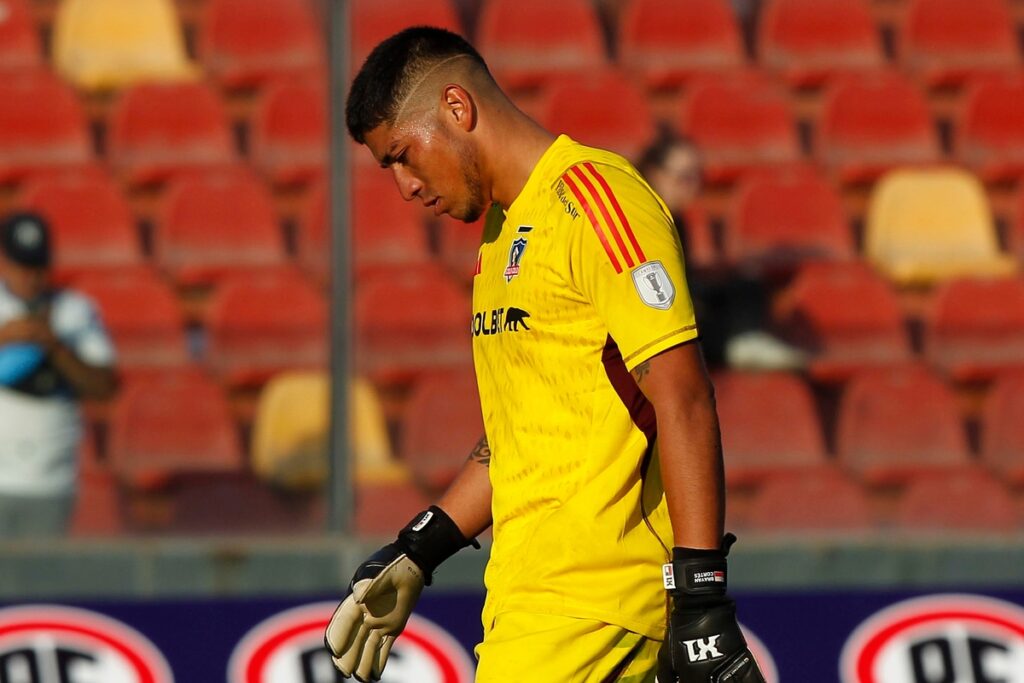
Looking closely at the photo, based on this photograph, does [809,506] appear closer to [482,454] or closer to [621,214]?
[482,454]

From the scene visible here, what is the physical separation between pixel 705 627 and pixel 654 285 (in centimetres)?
52

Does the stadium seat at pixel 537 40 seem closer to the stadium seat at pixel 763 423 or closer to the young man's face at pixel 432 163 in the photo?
the stadium seat at pixel 763 423

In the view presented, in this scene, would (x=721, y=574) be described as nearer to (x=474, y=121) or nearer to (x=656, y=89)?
(x=474, y=121)

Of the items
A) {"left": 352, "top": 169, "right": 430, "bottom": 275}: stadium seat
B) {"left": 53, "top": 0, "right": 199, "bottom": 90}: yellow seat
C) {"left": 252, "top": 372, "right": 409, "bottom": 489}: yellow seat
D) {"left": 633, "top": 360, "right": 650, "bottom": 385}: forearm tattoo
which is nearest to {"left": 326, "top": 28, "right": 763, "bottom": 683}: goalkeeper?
{"left": 633, "top": 360, "right": 650, "bottom": 385}: forearm tattoo

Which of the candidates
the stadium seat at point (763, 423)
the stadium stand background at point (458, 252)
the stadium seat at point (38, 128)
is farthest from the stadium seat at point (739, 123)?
the stadium seat at point (38, 128)

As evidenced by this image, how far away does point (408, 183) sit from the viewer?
115 inches

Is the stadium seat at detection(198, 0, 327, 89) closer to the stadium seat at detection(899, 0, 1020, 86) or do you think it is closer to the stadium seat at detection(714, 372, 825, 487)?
the stadium seat at detection(714, 372, 825, 487)

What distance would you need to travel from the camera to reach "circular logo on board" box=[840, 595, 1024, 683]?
506cm

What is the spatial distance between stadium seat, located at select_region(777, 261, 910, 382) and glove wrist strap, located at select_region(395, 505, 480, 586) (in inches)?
113

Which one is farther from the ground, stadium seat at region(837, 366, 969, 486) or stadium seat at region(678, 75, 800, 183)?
stadium seat at region(678, 75, 800, 183)

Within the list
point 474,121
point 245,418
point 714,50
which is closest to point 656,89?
point 714,50

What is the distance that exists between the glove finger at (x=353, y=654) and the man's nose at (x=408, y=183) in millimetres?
818

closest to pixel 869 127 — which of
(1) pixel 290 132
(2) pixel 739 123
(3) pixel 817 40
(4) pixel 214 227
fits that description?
(3) pixel 817 40

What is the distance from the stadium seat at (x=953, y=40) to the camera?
24.8 ft
